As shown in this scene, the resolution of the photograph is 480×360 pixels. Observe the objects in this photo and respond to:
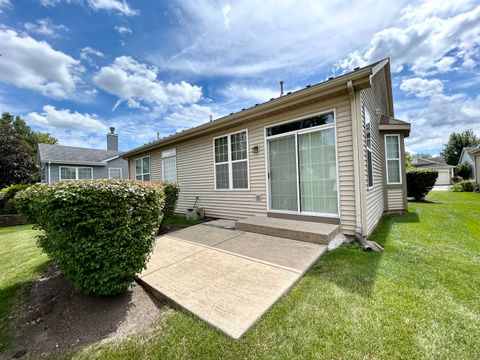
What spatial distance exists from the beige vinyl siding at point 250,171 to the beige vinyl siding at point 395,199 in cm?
464

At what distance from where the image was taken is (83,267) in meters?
2.20

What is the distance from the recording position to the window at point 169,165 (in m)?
8.64

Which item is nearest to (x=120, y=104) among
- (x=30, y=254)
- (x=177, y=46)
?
(x=177, y=46)

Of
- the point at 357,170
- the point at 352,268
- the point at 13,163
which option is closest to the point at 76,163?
the point at 13,163

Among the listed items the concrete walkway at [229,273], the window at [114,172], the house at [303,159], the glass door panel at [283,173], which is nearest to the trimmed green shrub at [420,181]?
the house at [303,159]

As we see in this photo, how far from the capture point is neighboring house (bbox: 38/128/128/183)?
16.1 m

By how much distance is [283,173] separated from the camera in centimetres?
527

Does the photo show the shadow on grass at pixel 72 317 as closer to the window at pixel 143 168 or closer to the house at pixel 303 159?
the house at pixel 303 159

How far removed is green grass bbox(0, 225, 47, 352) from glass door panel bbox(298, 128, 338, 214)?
16.0 feet

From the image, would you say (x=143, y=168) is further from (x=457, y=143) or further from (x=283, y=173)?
(x=457, y=143)

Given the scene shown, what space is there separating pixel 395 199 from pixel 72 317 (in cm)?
911

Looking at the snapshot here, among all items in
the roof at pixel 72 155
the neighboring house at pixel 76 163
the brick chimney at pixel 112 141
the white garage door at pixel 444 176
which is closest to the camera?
the neighboring house at pixel 76 163

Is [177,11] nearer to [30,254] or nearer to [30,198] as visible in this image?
[30,198]

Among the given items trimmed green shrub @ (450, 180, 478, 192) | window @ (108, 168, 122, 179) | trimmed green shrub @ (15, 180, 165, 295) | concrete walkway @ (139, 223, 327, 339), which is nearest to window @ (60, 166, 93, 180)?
window @ (108, 168, 122, 179)
